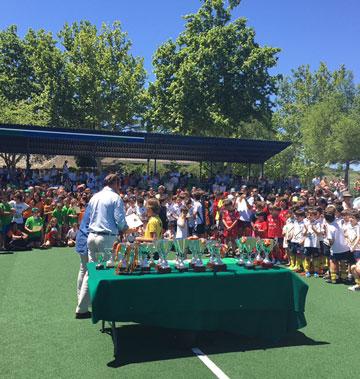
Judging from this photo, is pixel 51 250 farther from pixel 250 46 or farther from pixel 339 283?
pixel 250 46

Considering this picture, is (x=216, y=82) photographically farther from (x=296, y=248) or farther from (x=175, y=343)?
(x=175, y=343)

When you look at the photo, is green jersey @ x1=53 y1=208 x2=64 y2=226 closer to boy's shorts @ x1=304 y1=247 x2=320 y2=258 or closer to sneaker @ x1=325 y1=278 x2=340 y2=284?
boy's shorts @ x1=304 y1=247 x2=320 y2=258

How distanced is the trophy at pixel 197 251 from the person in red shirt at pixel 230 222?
5818 mm

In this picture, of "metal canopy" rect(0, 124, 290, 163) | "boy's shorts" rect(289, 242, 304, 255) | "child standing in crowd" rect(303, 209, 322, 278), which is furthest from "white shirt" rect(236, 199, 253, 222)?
"metal canopy" rect(0, 124, 290, 163)

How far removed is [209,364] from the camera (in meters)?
4.47

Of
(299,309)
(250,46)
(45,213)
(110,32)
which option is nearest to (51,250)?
(45,213)

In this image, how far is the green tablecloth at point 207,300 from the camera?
180 inches

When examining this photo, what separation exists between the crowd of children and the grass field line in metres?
2.66

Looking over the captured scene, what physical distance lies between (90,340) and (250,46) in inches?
1035

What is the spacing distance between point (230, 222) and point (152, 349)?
6.59 meters

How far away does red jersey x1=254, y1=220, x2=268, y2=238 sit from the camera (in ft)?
35.5

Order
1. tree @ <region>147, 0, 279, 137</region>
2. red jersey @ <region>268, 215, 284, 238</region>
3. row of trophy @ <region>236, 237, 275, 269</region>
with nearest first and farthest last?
row of trophy @ <region>236, 237, 275, 269</region>
red jersey @ <region>268, 215, 284, 238</region>
tree @ <region>147, 0, 279, 137</region>

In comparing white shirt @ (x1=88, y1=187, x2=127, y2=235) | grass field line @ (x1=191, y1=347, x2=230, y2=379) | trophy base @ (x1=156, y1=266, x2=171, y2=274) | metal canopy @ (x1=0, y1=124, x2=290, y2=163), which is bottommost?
grass field line @ (x1=191, y1=347, x2=230, y2=379)

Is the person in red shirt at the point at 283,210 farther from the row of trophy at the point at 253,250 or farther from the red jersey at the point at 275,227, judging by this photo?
the row of trophy at the point at 253,250
